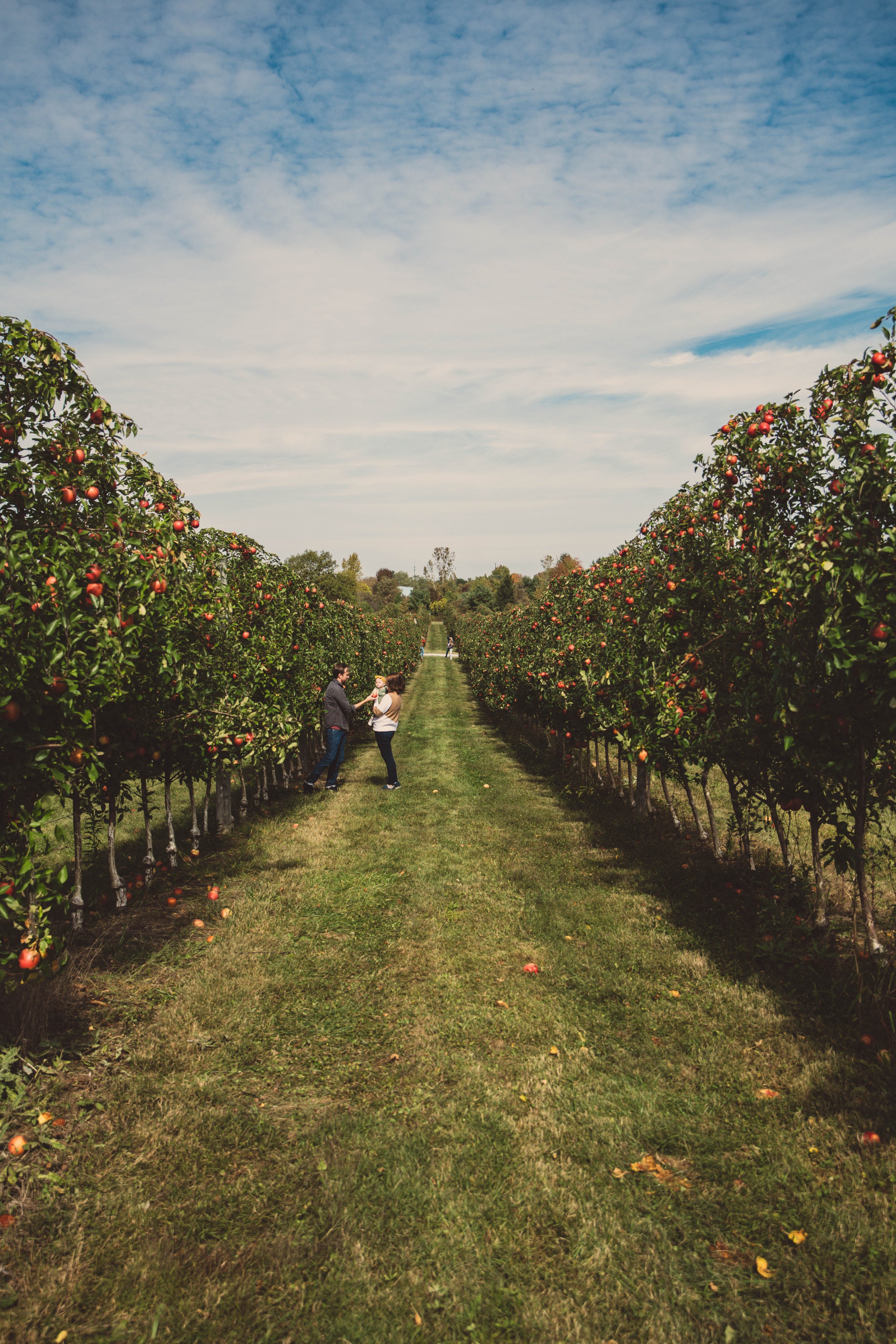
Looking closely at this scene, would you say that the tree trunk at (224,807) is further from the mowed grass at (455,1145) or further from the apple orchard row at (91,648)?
the mowed grass at (455,1145)

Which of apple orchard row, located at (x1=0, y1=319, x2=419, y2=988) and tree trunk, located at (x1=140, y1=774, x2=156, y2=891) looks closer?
apple orchard row, located at (x1=0, y1=319, x2=419, y2=988)

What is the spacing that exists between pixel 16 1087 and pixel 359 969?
7.86 feet

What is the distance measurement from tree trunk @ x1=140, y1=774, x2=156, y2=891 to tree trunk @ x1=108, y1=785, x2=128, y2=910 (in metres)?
0.23

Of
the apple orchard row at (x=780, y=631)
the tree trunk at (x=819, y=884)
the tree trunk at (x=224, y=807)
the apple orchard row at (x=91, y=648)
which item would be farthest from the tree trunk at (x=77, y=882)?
the tree trunk at (x=819, y=884)

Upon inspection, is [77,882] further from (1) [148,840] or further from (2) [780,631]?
(2) [780,631]

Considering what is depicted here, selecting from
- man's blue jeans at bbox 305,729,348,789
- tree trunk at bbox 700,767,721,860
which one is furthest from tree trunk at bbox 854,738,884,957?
man's blue jeans at bbox 305,729,348,789

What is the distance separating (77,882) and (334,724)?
570 cm

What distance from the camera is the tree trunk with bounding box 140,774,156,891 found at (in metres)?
6.11

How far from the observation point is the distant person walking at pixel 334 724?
10914mm

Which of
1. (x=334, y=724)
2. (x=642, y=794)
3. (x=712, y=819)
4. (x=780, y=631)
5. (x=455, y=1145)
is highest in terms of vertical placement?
(x=780, y=631)

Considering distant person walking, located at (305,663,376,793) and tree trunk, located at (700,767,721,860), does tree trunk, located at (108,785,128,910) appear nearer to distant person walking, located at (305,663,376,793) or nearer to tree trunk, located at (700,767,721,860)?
distant person walking, located at (305,663,376,793)

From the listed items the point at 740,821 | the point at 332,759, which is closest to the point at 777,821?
the point at 740,821

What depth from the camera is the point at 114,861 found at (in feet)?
19.3

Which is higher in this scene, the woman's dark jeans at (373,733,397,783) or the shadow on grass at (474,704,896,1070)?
the woman's dark jeans at (373,733,397,783)
